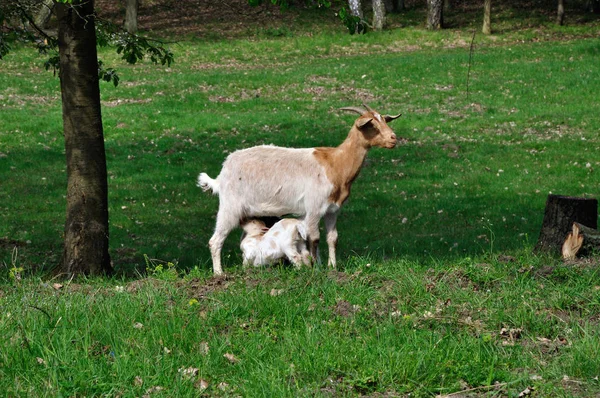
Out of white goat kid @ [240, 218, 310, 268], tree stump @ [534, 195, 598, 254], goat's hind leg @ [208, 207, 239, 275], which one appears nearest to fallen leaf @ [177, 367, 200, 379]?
white goat kid @ [240, 218, 310, 268]

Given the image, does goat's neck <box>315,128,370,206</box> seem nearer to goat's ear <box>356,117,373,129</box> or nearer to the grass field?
goat's ear <box>356,117,373,129</box>

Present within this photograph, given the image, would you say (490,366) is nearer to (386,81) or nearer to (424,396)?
(424,396)

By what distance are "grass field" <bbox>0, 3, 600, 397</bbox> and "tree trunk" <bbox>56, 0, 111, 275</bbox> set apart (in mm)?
578

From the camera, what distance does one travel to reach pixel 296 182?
10914 mm

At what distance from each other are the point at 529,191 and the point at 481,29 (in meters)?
25.9

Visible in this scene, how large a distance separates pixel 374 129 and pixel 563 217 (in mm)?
2795

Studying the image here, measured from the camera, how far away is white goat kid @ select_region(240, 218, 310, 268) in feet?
33.9

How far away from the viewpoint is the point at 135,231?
14492mm

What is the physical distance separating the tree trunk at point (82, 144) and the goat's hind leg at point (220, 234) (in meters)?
1.43

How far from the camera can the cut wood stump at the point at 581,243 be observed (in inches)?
362

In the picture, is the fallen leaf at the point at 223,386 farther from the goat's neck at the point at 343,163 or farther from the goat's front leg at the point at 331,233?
the goat's neck at the point at 343,163

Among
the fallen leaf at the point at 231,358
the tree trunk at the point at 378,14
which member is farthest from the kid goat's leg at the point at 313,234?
the tree trunk at the point at 378,14

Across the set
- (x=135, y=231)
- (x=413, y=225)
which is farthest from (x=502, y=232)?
(x=135, y=231)

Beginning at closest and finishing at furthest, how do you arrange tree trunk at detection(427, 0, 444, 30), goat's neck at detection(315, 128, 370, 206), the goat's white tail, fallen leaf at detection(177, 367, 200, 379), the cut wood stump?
fallen leaf at detection(177, 367, 200, 379), the cut wood stump, goat's neck at detection(315, 128, 370, 206), the goat's white tail, tree trunk at detection(427, 0, 444, 30)
